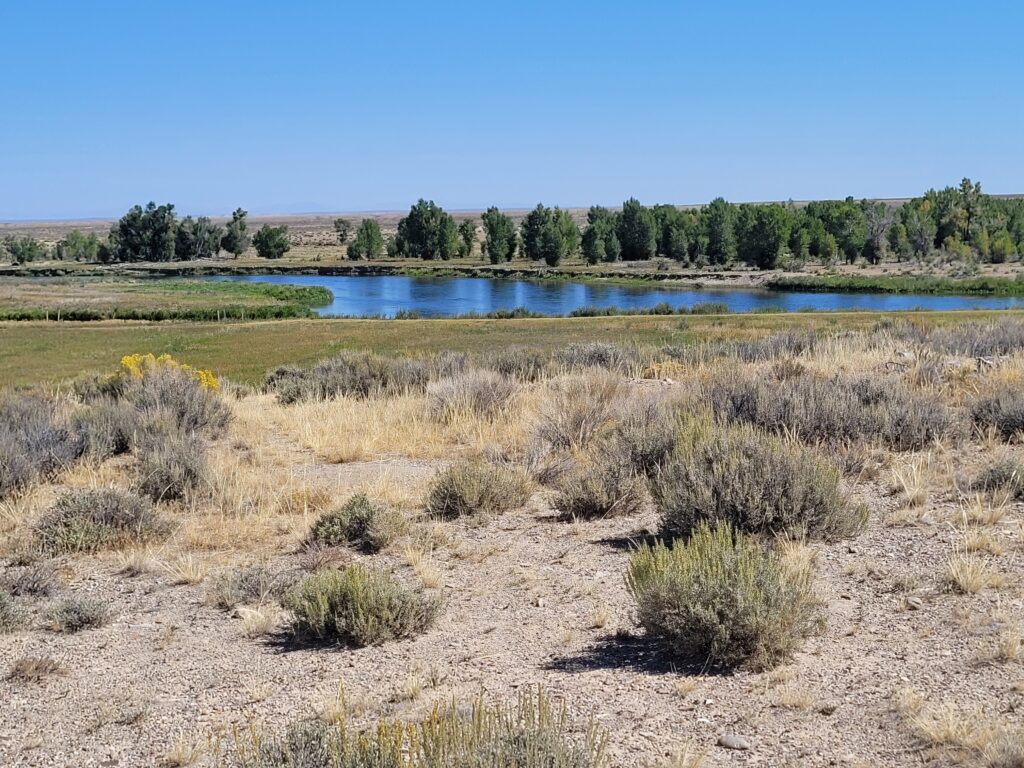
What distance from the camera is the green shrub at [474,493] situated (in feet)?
27.0

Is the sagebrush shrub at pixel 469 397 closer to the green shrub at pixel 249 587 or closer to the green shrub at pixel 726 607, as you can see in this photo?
the green shrub at pixel 249 587

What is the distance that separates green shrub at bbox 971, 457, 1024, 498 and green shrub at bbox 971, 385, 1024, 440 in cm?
211

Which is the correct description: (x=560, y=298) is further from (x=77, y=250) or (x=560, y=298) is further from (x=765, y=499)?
(x=77, y=250)

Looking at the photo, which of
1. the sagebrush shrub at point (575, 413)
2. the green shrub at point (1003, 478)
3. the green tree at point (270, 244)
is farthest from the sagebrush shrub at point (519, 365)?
the green tree at point (270, 244)

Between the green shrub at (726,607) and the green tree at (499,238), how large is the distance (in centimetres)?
13538

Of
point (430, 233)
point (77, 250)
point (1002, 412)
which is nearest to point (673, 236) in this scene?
point (430, 233)

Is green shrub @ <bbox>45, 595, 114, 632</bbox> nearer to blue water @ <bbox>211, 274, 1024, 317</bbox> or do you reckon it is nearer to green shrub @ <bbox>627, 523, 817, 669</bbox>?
green shrub @ <bbox>627, 523, 817, 669</bbox>

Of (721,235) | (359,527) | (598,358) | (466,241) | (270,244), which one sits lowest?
(359,527)

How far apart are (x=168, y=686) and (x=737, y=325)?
40107 mm

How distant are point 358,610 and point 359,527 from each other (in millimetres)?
2173

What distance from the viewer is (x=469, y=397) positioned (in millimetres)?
13227

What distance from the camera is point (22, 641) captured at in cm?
553

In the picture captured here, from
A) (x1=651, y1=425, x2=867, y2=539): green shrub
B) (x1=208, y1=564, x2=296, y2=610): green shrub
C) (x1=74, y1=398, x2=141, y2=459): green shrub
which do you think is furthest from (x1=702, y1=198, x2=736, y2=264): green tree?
(x1=208, y1=564, x2=296, y2=610): green shrub

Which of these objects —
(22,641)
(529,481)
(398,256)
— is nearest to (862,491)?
(529,481)
